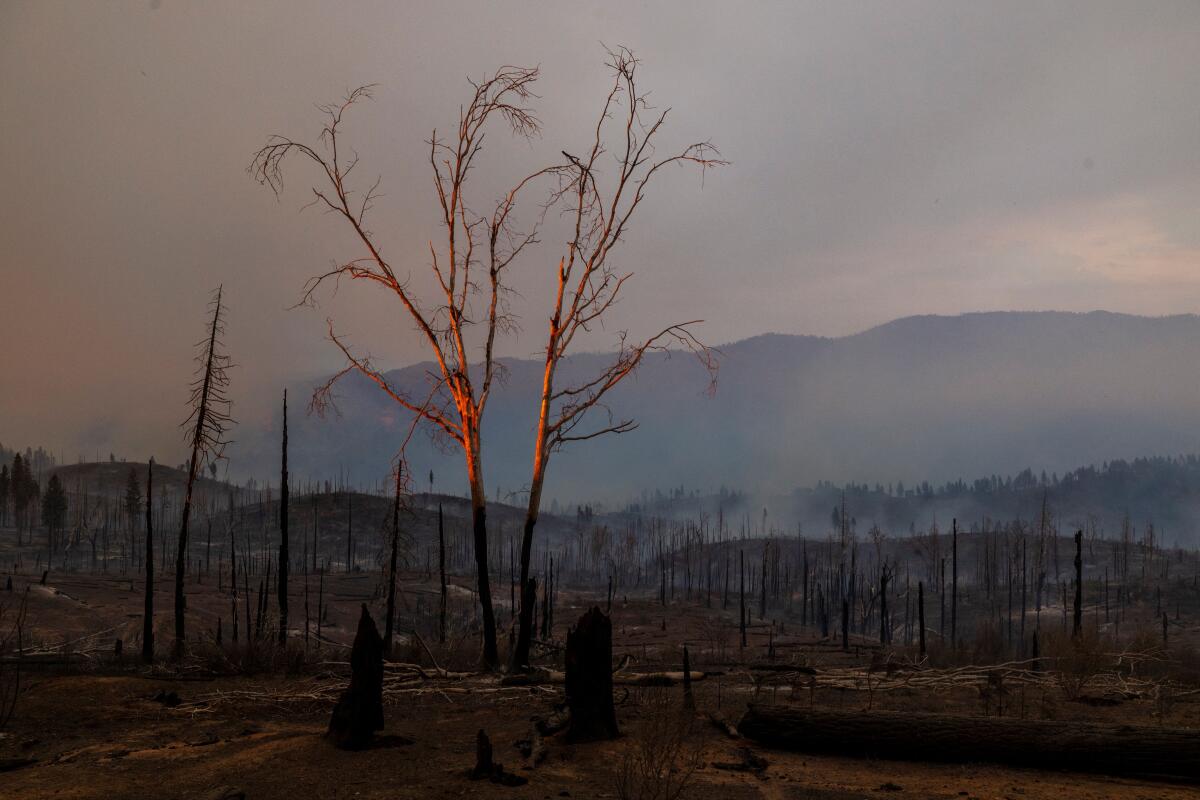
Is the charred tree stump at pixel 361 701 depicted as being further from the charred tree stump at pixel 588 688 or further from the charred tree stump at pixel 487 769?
the charred tree stump at pixel 588 688

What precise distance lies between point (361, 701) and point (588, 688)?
2.83 meters

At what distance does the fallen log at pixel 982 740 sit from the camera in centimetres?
832

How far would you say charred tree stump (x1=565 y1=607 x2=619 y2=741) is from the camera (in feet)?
31.5

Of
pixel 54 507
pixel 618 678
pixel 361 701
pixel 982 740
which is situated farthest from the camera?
pixel 54 507

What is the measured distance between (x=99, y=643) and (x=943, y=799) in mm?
46651

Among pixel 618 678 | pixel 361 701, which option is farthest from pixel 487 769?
pixel 618 678

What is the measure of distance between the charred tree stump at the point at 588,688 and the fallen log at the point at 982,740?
1.84m

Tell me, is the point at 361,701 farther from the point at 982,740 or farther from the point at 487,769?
the point at 982,740

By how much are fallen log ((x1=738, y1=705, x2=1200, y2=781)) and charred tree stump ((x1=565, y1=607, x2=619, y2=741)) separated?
6.05ft

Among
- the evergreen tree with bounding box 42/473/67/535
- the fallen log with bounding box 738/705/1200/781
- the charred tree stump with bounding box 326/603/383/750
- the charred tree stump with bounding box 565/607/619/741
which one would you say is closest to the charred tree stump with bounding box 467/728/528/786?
the charred tree stump with bounding box 565/607/619/741

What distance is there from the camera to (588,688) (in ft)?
31.5

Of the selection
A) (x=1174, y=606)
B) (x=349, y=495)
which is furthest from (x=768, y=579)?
(x=349, y=495)

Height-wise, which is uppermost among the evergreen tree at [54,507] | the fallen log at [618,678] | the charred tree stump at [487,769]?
the charred tree stump at [487,769]

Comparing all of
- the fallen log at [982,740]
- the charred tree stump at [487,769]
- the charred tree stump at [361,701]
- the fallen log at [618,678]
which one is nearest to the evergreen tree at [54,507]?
the fallen log at [618,678]
